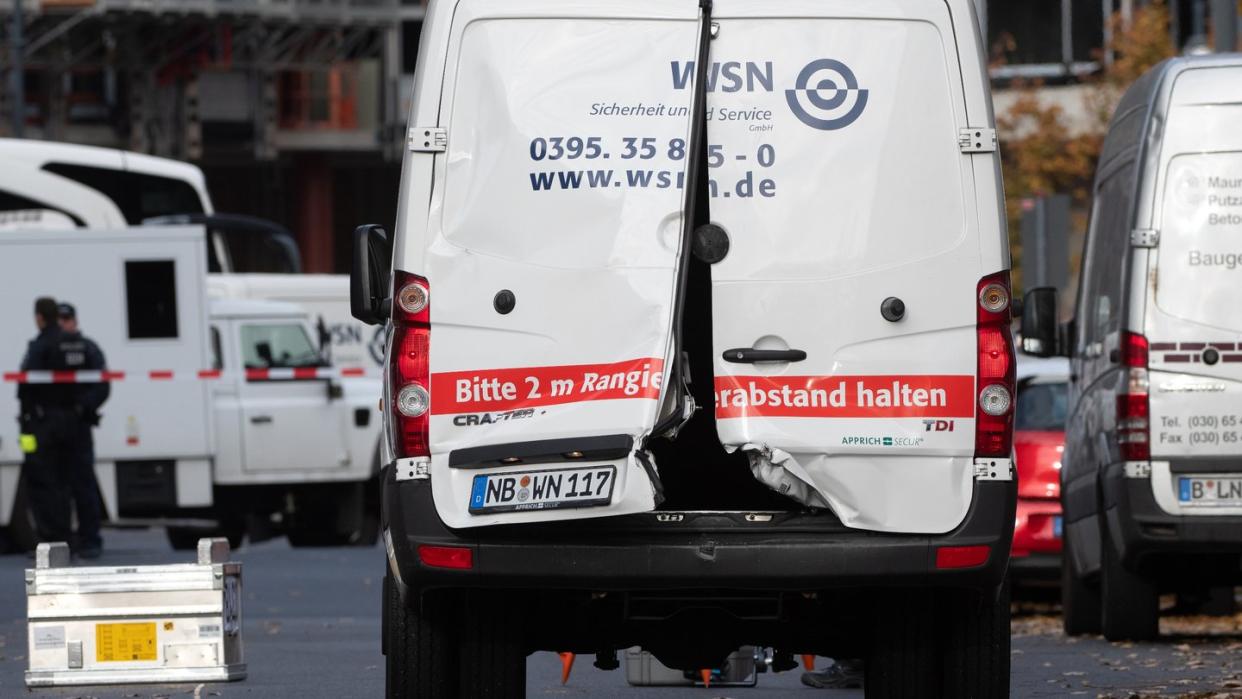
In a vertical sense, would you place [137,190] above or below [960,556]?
above

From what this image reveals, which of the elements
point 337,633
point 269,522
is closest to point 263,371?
point 269,522

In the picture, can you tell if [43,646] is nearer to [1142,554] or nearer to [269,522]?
[1142,554]

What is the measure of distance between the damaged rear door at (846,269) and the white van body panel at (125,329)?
15.6m

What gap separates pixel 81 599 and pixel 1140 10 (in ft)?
107

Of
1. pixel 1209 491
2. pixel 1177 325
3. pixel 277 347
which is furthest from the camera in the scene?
pixel 277 347

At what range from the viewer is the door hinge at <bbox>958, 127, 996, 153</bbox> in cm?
769

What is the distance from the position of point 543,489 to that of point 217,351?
16329 millimetres

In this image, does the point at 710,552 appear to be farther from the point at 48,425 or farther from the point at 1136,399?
the point at 48,425

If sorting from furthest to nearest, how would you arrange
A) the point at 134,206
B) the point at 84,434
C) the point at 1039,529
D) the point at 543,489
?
the point at 134,206 → the point at 84,434 → the point at 1039,529 → the point at 543,489

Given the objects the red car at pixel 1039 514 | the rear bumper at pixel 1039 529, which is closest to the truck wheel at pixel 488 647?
the red car at pixel 1039 514

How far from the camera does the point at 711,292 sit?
7703 mm

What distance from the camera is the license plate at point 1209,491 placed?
12.2 metres

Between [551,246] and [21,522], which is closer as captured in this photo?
[551,246]

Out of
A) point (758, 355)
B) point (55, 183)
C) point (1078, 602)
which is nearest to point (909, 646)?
point (758, 355)
